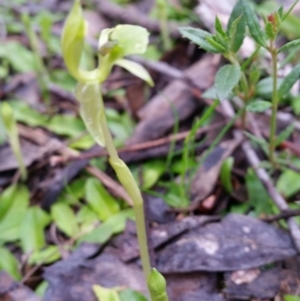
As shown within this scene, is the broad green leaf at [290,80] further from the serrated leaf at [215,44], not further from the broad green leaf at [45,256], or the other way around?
the broad green leaf at [45,256]

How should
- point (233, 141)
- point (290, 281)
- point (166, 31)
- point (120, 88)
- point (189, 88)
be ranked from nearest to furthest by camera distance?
point (290, 281) < point (233, 141) < point (189, 88) < point (120, 88) < point (166, 31)

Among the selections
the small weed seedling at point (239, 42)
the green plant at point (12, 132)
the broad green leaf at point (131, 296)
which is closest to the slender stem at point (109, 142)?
the small weed seedling at point (239, 42)

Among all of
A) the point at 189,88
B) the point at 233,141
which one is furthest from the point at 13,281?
the point at 189,88

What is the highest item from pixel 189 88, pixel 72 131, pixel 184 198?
pixel 189 88

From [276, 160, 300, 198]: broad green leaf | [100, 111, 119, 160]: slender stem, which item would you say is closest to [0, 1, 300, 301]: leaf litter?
[276, 160, 300, 198]: broad green leaf

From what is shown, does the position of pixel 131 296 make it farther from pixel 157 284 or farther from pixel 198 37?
pixel 198 37

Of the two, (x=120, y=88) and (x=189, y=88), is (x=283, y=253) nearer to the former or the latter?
(x=189, y=88)

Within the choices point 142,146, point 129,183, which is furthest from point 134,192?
point 142,146
